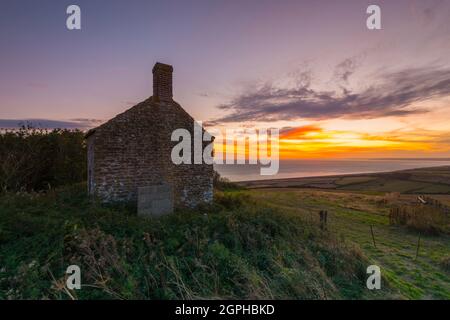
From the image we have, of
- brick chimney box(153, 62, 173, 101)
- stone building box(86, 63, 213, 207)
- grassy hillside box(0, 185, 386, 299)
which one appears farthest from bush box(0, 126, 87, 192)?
brick chimney box(153, 62, 173, 101)

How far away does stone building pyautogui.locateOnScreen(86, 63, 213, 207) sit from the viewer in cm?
983

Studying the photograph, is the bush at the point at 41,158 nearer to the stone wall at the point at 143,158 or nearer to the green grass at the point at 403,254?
the stone wall at the point at 143,158

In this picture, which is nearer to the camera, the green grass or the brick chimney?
the green grass

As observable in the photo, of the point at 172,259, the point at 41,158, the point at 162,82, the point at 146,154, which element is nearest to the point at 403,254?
the point at 172,259

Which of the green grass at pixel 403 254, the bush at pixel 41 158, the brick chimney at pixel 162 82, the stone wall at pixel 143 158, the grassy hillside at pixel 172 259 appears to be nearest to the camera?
the grassy hillside at pixel 172 259

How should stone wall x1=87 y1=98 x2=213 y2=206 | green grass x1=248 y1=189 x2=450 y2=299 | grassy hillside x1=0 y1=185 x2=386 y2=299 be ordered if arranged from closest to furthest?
grassy hillside x1=0 y1=185 x2=386 y2=299, green grass x1=248 y1=189 x2=450 y2=299, stone wall x1=87 y1=98 x2=213 y2=206

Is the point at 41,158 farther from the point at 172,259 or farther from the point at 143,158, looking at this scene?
the point at 172,259

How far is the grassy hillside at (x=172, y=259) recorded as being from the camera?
4.33 metres

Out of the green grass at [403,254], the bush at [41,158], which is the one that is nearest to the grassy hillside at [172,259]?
the green grass at [403,254]

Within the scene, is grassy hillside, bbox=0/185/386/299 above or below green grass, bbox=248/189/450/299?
above

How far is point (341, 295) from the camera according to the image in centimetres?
496

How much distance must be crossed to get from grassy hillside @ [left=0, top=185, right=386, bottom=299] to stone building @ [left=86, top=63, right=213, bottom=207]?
1865 mm

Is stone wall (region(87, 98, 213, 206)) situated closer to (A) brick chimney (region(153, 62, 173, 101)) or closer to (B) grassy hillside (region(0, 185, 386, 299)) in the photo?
(A) brick chimney (region(153, 62, 173, 101))
